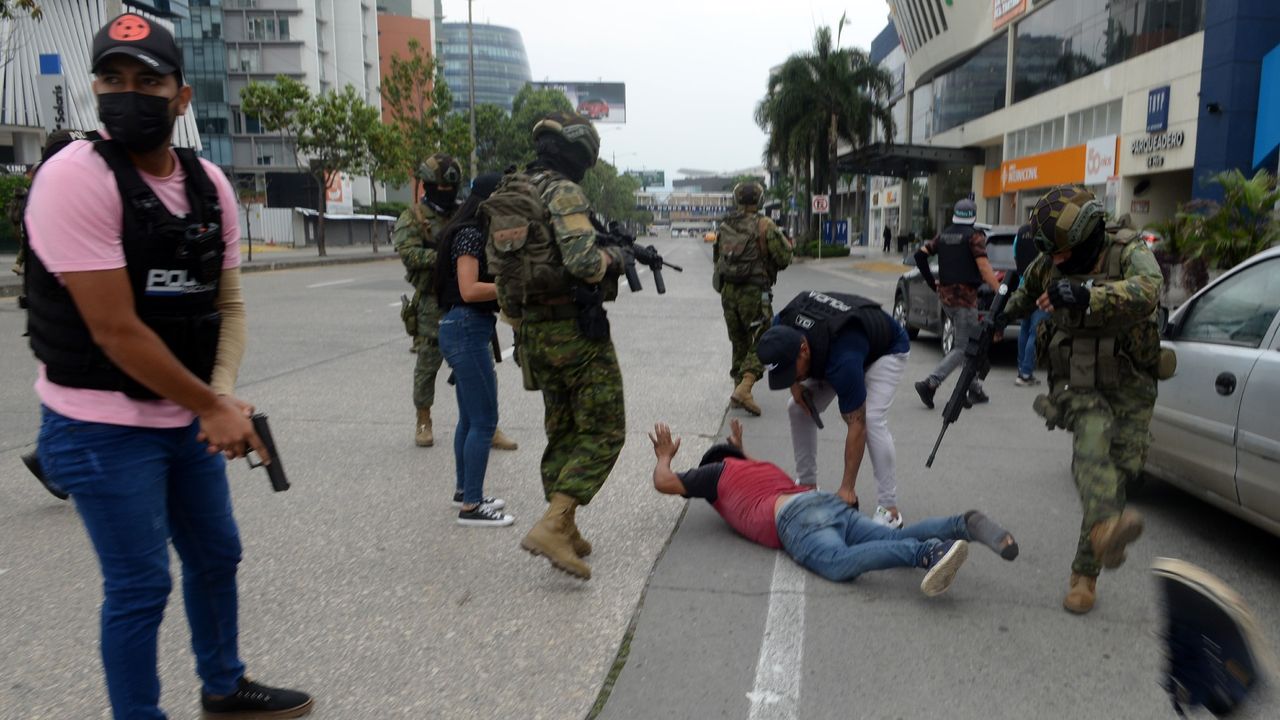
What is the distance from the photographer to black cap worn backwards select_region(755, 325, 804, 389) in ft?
13.7

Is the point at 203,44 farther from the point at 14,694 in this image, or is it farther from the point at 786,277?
the point at 14,694

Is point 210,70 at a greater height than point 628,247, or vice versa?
point 210,70

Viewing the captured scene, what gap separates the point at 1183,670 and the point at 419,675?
Answer: 2.23 m

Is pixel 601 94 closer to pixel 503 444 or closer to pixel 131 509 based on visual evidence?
pixel 503 444

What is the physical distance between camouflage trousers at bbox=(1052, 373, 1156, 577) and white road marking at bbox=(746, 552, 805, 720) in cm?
112

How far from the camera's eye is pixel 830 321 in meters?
4.40

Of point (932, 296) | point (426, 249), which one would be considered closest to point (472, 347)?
point (426, 249)

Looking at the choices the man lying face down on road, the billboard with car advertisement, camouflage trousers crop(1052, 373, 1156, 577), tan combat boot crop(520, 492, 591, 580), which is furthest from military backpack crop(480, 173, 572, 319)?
the billboard with car advertisement

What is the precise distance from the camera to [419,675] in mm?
3195

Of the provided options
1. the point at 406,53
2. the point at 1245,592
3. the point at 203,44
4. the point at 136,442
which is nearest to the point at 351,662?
the point at 136,442

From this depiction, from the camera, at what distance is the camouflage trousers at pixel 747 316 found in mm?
7621

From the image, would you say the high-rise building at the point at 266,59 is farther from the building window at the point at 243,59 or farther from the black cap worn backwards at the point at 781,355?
the black cap worn backwards at the point at 781,355

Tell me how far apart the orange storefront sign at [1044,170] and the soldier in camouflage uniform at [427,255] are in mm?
27855

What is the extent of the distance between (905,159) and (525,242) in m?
38.9
